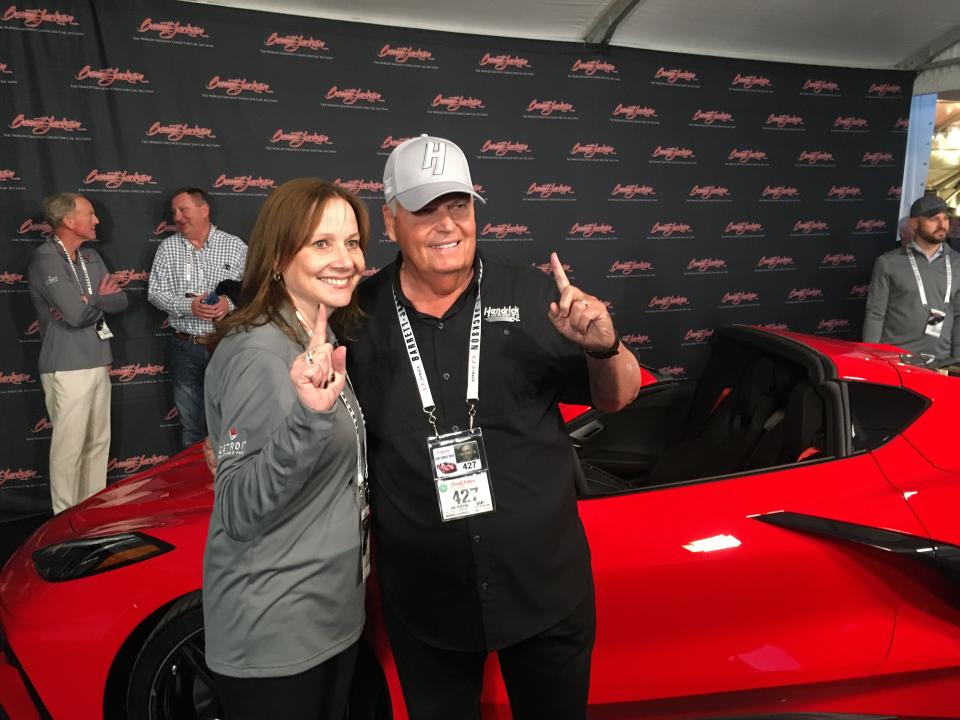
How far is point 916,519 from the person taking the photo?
5.73ft

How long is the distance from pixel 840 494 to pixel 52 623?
2018 millimetres

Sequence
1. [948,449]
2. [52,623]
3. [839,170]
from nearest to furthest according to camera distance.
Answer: [52,623] < [948,449] < [839,170]

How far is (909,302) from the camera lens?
4102mm

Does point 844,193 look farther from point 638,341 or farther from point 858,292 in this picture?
point 638,341

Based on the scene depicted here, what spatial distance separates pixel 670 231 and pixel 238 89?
11.5 ft

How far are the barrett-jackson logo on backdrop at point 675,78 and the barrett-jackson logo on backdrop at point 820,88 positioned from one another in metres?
1.12

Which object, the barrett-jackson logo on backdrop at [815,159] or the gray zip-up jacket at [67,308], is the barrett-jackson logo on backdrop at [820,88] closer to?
the barrett-jackson logo on backdrop at [815,159]

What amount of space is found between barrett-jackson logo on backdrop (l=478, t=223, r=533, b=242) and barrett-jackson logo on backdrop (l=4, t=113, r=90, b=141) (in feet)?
8.88

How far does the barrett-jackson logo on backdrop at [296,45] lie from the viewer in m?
4.52

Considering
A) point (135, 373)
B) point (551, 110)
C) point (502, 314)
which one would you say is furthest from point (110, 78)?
point (502, 314)

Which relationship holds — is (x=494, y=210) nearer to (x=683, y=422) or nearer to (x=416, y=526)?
(x=683, y=422)

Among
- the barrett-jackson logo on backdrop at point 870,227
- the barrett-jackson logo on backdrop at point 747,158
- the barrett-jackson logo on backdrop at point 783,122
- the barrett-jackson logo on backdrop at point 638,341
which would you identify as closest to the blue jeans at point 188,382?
the barrett-jackson logo on backdrop at point 638,341

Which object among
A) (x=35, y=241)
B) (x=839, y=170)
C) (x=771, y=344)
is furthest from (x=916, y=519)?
(x=839, y=170)

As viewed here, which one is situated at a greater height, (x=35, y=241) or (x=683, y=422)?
(x=35, y=241)
